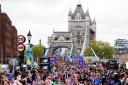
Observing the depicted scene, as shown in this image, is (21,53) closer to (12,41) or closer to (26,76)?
(26,76)

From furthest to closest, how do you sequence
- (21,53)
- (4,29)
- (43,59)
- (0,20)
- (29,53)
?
(4,29) < (0,20) < (43,59) < (29,53) < (21,53)

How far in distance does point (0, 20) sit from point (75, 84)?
276ft

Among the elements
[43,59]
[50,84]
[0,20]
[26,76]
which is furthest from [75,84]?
[0,20]

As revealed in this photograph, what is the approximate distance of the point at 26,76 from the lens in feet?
74.3

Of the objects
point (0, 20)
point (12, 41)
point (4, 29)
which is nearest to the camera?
point (0, 20)

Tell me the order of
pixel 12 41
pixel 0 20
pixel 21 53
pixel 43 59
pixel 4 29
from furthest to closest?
pixel 12 41 → pixel 4 29 → pixel 0 20 → pixel 43 59 → pixel 21 53

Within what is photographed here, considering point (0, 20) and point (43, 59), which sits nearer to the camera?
point (43, 59)

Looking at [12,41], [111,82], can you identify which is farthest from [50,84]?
[12,41]

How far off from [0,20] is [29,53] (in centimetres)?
7612

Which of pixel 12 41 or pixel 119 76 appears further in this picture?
pixel 12 41

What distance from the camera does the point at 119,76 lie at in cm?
2781

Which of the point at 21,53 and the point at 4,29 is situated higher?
the point at 4,29

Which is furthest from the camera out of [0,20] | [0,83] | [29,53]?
[0,20]

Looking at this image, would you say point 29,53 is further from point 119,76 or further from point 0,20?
point 0,20
